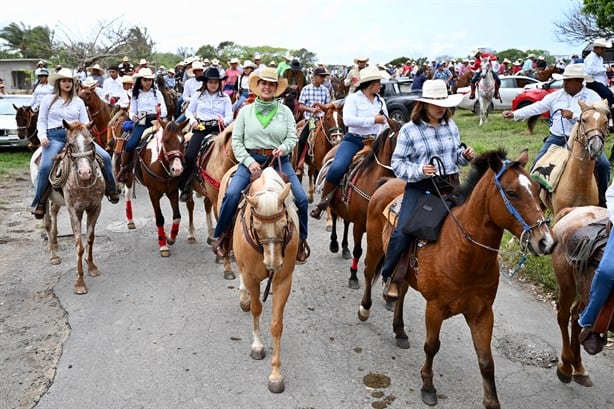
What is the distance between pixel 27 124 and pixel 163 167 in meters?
9.77

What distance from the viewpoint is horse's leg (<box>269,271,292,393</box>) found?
4.92 m

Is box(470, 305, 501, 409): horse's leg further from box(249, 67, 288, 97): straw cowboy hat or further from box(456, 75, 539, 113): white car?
box(456, 75, 539, 113): white car

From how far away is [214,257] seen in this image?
845 cm

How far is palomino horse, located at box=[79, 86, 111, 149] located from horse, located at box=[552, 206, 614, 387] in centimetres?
1122

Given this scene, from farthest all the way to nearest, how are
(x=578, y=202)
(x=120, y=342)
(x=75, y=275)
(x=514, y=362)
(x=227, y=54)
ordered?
(x=227, y=54), (x=75, y=275), (x=578, y=202), (x=120, y=342), (x=514, y=362)

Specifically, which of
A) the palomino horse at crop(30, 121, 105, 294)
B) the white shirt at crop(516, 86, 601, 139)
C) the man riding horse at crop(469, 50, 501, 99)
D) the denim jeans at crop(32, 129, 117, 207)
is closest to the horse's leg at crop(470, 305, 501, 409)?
the white shirt at crop(516, 86, 601, 139)

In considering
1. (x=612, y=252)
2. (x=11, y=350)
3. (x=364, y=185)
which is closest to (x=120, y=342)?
(x=11, y=350)

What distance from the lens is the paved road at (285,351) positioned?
15.8ft

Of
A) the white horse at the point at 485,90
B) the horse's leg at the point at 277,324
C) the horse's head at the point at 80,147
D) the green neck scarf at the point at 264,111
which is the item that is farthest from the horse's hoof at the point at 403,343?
the white horse at the point at 485,90

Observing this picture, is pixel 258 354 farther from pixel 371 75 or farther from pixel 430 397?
pixel 371 75

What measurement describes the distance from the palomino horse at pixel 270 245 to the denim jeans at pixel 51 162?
3.44 meters

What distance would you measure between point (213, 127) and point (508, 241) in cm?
530

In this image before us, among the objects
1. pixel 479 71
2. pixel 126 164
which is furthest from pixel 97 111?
pixel 479 71

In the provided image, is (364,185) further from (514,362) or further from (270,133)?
(514,362)
